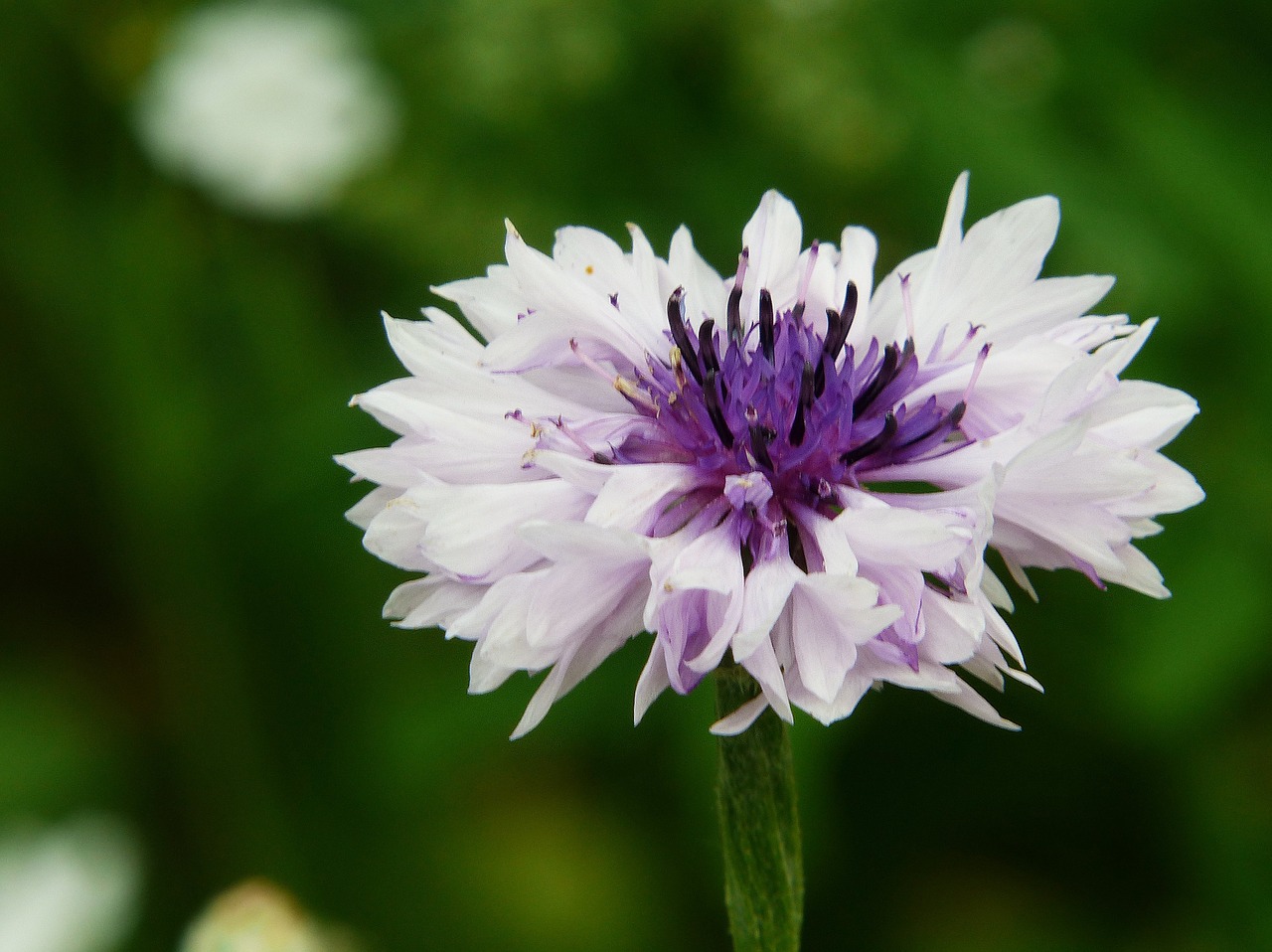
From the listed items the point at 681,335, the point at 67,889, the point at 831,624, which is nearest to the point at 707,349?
the point at 681,335

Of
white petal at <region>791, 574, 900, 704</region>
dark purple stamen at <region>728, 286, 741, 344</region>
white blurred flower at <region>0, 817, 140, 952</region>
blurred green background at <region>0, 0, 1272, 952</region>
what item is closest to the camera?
white petal at <region>791, 574, 900, 704</region>

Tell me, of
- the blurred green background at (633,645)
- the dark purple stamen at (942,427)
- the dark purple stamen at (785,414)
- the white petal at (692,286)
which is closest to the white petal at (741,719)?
the dark purple stamen at (785,414)

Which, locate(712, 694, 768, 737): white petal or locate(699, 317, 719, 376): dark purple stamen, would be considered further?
locate(699, 317, 719, 376): dark purple stamen

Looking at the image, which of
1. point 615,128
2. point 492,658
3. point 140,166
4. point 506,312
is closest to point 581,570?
point 492,658

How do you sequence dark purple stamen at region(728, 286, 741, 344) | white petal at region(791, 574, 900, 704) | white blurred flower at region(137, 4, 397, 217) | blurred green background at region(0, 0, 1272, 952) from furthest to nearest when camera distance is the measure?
white blurred flower at region(137, 4, 397, 217)
blurred green background at region(0, 0, 1272, 952)
dark purple stamen at region(728, 286, 741, 344)
white petal at region(791, 574, 900, 704)

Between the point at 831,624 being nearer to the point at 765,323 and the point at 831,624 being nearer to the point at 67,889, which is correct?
the point at 765,323

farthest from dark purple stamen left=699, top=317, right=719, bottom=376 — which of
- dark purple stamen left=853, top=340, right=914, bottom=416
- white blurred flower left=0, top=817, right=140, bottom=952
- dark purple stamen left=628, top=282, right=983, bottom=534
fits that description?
white blurred flower left=0, top=817, right=140, bottom=952

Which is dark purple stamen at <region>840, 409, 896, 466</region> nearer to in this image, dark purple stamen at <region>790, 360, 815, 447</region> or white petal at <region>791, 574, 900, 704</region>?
dark purple stamen at <region>790, 360, 815, 447</region>
